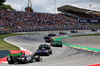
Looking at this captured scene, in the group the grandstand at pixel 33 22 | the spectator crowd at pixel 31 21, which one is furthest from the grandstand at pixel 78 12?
the spectator crowd at pixel 31 21

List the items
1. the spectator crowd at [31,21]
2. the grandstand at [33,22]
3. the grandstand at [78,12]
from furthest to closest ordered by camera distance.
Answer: the grandstand at [78,12]
the grandstand at [33,22]
the spectator crowd at [31,21]

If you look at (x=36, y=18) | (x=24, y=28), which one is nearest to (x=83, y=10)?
(x=36, y=18)

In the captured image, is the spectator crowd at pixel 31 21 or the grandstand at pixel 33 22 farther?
the grandstand at pixel 33 22

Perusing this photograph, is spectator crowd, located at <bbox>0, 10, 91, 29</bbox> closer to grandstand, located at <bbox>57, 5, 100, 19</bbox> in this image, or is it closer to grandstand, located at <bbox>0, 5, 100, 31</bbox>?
grandstand, located at <bbox>0, 5, 100, 31</bbox>

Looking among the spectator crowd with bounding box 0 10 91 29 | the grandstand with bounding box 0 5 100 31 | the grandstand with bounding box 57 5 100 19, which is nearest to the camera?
the spectator crowd with bounding box 0 10 91 29

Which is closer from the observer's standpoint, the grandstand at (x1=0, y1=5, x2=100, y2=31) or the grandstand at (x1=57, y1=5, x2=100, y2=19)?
the grandstand at (x1=0, y1=5, x2=100, y2=31)

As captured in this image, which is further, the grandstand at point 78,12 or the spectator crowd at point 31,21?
the grandstand at point 78,12

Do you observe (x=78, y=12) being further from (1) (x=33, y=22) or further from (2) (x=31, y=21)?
(2) (x=31, y=21)

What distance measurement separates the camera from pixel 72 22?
7619 cm

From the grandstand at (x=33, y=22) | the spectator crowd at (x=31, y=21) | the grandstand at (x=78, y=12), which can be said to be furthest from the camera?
the grandstand at (x=78, y=12)

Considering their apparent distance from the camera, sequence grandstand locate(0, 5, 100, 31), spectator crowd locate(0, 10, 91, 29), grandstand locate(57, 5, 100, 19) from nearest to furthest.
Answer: spectator crowd locate(0, 10, 91, 29) < grandstand locate(0, 5, 100, 31) < grandstand locate(57, 5, 100, 19)

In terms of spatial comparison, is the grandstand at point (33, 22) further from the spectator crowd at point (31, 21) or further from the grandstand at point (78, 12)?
the grandstand at point (78, 12)

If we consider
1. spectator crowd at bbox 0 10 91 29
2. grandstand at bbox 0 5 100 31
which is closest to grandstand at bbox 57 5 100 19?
grandstand at bbox 0 5 100 31

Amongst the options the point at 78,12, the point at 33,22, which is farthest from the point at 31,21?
the point at 78,12
